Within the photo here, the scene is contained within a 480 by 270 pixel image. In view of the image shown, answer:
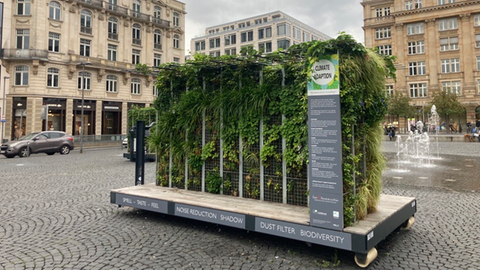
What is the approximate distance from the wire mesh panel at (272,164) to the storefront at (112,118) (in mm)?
38880

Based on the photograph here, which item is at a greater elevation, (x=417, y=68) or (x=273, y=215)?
(x=417, y=68)

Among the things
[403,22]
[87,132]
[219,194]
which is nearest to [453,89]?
[403,22]

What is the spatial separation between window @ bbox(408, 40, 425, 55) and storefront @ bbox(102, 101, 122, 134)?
161 feet

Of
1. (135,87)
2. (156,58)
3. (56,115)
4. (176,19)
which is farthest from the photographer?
(176,19)

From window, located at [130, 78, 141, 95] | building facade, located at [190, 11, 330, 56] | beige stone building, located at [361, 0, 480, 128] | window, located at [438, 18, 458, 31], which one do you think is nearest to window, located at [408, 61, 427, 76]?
beige stone building, located at [361, 0, 480, 128]

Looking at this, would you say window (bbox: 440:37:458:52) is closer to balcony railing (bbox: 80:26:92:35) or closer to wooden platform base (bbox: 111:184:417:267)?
balcony railing (bbox: 80:26:92:35)

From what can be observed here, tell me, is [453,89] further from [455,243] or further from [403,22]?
[455,243]

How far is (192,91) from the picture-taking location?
7.27 meters

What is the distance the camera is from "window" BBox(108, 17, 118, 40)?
41594 millimetres

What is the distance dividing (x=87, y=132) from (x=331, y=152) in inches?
1617

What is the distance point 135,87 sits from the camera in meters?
44.4

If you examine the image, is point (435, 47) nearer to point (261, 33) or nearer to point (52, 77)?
point (261, 33)

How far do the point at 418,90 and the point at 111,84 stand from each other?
1952 inches

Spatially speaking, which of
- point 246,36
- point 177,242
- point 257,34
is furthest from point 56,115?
point 246,36
